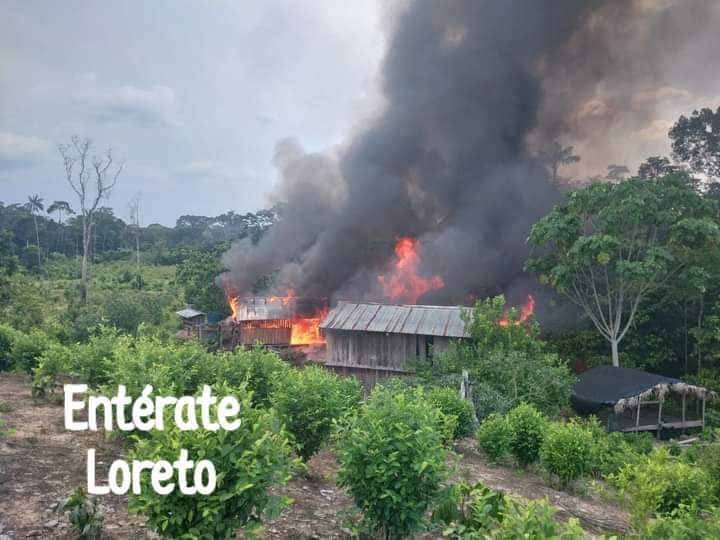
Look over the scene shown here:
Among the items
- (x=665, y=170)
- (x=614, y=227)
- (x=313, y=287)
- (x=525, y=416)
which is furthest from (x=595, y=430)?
(x=665, y=170)

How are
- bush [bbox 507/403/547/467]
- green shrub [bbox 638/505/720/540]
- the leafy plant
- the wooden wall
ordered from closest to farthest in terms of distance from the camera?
green shrub [bbox 638/505/720/540] < the leafy plant < bush [bbox 507/403/547/467] < the wooden wall

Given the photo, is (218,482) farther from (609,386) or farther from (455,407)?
(609,386)

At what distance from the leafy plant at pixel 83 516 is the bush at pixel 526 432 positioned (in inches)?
374

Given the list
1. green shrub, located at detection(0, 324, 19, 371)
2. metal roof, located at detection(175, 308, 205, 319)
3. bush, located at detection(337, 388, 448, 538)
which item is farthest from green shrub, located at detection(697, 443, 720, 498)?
metal roof, located at detection(175, 308, 205, 319)

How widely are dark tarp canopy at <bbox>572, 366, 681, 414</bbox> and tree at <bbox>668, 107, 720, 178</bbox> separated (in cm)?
2545

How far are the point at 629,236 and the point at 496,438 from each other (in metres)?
14.9

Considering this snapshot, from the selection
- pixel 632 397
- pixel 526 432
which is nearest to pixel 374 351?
pixel 632 397

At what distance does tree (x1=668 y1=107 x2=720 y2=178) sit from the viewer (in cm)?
3694

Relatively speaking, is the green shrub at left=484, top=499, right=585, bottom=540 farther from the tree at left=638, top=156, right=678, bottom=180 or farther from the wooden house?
the tree at left=638, top=156, right=678, bottom=180

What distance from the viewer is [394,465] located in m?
6.22

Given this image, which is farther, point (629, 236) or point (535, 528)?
point (629, 236)

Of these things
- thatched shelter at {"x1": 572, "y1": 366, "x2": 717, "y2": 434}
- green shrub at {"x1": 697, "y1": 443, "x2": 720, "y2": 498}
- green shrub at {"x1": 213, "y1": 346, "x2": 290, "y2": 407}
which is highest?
green shrub at {"x1": 213, "y1": 346, "x2": 290, "y2": 407}

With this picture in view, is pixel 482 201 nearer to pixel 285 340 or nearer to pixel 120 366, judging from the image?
pixel 285 340

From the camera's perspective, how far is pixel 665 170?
36188 millimetres
